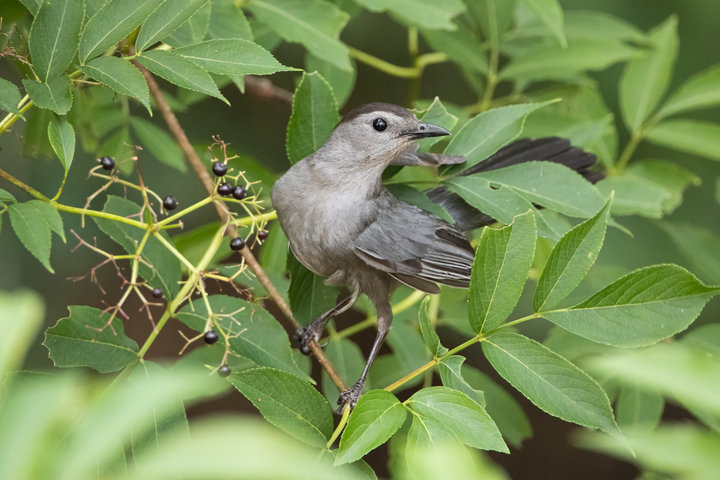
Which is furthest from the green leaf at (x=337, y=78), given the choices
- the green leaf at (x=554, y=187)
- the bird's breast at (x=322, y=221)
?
the green leaf at (x=554, y=187)

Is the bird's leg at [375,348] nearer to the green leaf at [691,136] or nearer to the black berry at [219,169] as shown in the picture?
the black berry at [219,169]

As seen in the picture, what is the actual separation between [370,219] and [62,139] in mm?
711

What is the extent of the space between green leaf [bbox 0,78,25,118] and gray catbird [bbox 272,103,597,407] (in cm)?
62

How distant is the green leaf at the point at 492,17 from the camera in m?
2.11

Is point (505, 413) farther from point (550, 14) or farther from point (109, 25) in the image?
point (109, 25)

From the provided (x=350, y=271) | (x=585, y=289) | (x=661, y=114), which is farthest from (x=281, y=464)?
(x=661, y=114)

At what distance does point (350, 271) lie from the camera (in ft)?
5.72

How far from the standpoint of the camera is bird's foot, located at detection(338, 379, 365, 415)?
1.53 m

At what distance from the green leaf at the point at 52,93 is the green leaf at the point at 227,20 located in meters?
0.43

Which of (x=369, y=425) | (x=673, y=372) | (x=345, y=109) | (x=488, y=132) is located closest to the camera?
(x=673, y=372)

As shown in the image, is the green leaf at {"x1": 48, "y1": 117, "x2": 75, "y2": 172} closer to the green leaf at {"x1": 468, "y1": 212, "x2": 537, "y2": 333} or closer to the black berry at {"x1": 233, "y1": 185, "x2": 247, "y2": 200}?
the black berry at {"x1": 233, "y1": 185, "x2": 247, "y2": 200}

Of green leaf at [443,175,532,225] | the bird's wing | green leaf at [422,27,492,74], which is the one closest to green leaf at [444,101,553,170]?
green leaf at [443,175,532,225]

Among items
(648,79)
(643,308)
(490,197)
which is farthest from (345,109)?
(643,308)

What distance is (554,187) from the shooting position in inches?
60.2
